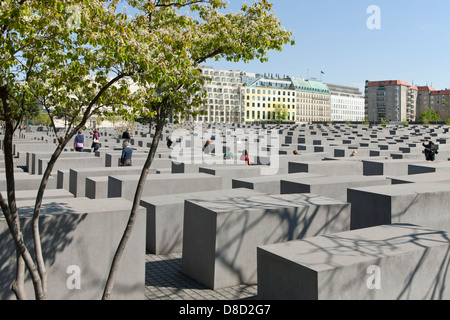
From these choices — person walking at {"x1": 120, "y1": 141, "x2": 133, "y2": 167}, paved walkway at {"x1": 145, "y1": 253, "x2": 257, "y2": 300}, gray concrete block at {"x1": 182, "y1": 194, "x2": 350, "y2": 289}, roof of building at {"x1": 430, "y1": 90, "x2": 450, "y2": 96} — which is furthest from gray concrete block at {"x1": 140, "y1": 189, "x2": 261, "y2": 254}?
roof of building at {"x1": 430, "y1": 90, "x2": 450, "y2": 96}

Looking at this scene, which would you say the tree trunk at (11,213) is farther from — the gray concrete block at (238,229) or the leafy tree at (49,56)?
the gray concrete block at (238,229)

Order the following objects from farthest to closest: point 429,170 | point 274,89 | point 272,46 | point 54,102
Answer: point 274,89 → point 429,170 → point 272,46 → point 54,102

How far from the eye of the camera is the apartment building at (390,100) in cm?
16975

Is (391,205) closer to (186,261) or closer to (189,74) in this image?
(186,261)

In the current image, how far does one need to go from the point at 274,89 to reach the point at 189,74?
154 meters

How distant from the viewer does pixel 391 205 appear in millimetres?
7406

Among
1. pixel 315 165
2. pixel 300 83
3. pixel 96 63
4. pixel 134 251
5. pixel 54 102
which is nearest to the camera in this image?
pixel 96 63

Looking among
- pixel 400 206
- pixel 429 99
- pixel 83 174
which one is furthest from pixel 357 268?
pixel 429 99

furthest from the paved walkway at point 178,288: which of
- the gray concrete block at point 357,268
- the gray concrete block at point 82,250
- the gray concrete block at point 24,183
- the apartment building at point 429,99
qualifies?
the apartment building at point 429,99

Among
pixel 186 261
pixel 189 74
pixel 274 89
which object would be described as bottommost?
pixel 186 261

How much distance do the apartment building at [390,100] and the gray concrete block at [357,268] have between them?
6708 inches

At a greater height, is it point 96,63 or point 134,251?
point 96,63

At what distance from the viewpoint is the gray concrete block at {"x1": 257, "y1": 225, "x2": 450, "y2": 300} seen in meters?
4.59

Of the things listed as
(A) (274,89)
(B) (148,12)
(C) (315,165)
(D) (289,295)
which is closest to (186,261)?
(D) (289,295)
